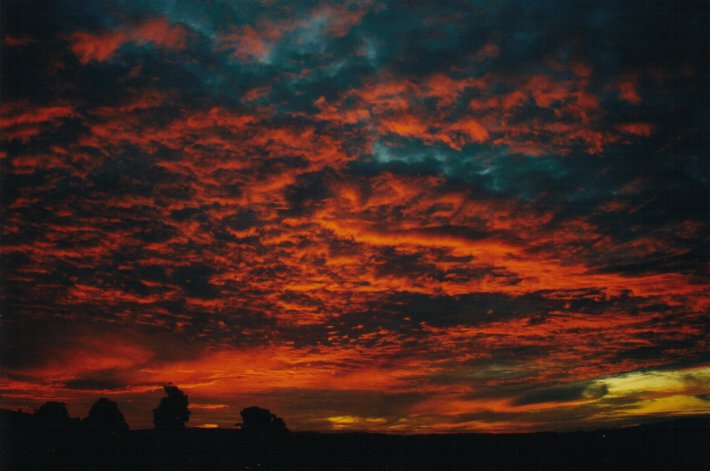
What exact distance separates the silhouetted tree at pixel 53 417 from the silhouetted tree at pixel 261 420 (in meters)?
18.8

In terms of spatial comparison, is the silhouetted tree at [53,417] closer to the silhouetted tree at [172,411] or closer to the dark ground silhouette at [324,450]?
the dark ground silhouette at [324,450]

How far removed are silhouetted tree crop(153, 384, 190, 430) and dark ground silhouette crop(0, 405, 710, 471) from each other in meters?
4.01

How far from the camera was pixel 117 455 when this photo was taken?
4425cm

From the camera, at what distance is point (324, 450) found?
51.2 m

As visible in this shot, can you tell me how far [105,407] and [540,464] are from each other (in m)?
46.3

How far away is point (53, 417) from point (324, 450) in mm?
28328

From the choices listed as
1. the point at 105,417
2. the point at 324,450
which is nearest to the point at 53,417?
the point at 105,417

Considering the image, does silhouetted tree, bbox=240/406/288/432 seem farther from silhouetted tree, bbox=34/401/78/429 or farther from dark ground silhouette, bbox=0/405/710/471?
silhouetted tree, bbox=34/401/78/429

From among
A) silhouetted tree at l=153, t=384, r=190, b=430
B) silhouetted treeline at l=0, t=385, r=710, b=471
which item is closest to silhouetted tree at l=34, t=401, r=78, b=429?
silhouetted treeline at l=0, t=385, r=710, b=471

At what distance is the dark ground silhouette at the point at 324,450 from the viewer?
1740 inches

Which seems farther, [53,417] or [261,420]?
[261,420]

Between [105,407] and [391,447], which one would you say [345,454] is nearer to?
[391,447]

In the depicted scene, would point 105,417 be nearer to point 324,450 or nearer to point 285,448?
point 285,448

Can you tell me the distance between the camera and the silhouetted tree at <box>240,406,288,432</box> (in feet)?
202
